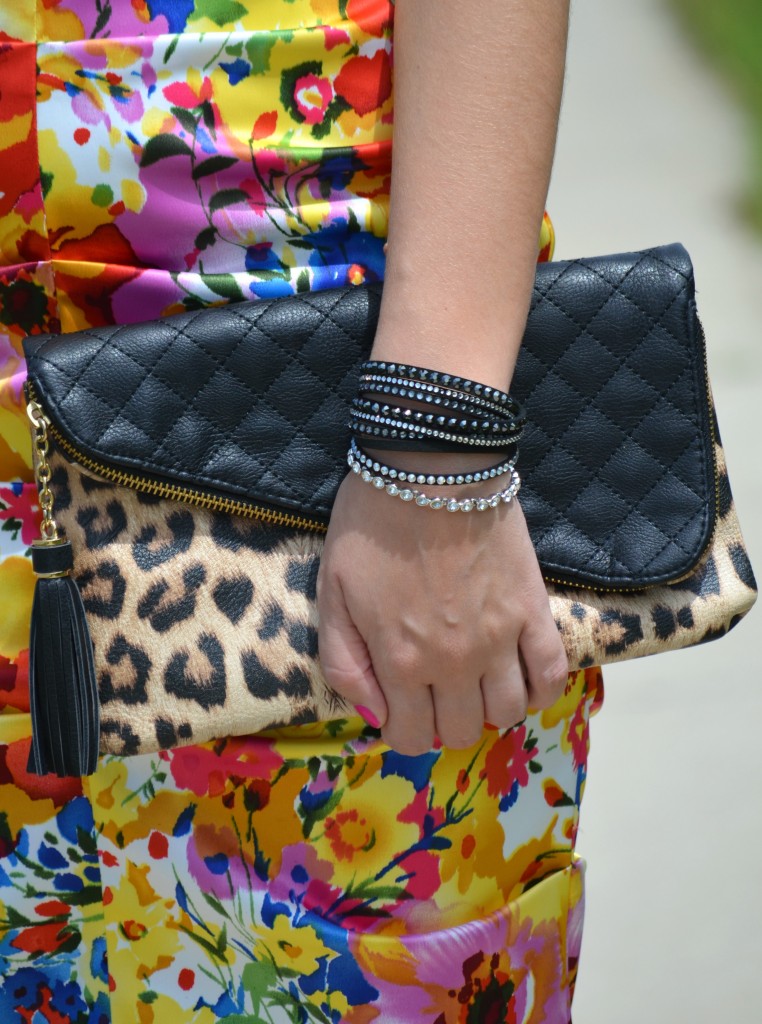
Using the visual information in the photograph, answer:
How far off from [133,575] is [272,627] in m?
0.09

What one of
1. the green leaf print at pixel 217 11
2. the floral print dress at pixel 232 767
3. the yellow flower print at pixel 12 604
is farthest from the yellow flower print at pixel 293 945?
the green leaf print at pixel 217 11

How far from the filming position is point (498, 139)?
63 centimetres

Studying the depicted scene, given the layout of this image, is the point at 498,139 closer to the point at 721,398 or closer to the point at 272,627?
the point at 272,627

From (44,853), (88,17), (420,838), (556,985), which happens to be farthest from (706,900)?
(88,17)

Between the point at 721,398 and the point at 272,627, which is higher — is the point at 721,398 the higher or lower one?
the lower one

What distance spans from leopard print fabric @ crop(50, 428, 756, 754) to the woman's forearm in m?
0.17

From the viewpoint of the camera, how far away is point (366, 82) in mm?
706

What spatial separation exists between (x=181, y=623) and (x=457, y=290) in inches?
10.5

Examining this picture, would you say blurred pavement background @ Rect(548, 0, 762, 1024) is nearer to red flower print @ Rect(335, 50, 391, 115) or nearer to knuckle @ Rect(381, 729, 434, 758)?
knuckle @ Rect(381, 729, 434, 758)

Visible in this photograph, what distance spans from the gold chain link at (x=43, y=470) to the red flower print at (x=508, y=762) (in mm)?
333

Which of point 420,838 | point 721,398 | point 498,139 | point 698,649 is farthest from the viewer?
point 721,398

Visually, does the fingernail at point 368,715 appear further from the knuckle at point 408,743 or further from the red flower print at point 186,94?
the red flower print at point 186,94

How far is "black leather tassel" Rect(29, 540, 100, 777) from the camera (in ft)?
2.24

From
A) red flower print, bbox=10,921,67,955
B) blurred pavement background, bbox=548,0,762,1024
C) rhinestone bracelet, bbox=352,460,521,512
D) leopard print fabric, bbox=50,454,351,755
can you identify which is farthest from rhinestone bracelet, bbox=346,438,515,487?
blurred pavement background, bbox=548,0,762,1024
